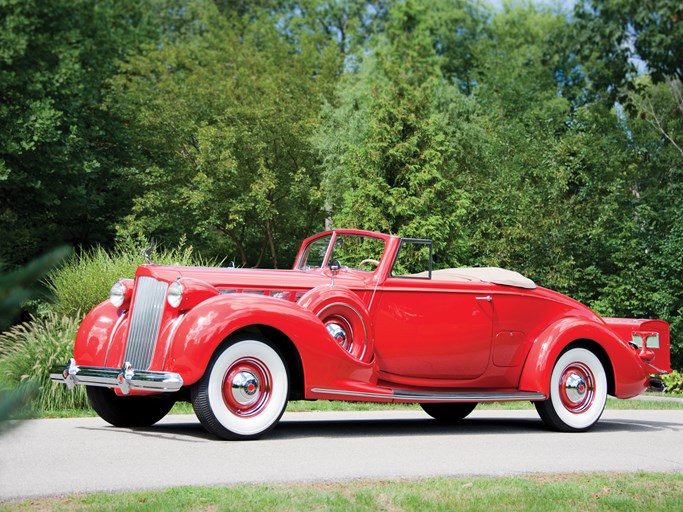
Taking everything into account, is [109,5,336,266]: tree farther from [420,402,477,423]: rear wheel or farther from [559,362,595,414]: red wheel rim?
[559,362,595,414]: red wheel rim

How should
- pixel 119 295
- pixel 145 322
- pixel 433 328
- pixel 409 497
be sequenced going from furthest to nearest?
pixel 433 328, pixel 119 295, pixel 145 322, pixel 409 497

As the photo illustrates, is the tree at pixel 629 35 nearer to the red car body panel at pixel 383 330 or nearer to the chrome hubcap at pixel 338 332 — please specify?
the red car body panel at pixel 383 330

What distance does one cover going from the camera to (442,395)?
29.3 ft

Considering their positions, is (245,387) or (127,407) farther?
(127,407)

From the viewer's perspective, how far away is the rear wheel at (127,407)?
29.0 ft

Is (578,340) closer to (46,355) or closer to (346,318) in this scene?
(346,318)

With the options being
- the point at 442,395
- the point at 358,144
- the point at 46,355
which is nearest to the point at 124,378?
the point at 442,395

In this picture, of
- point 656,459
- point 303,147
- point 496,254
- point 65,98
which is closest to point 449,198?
point 496,254

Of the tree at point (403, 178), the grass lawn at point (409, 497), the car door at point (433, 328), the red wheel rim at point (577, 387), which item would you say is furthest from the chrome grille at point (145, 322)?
the tree at point (403, 178)

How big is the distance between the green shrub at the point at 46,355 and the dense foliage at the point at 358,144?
1114cm

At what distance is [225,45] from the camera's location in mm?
42250

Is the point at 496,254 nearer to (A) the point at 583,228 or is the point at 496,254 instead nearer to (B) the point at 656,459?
(A) the point at 583,228

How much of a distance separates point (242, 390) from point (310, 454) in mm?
885

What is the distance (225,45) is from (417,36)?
8.88 metres
